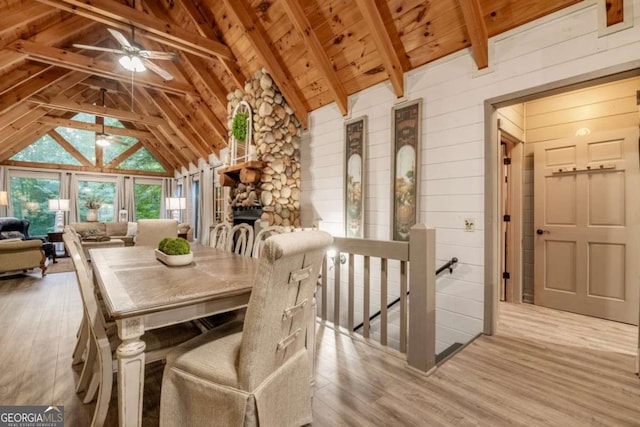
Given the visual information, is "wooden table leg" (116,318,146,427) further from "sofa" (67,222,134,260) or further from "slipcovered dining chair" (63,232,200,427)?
"sofa" (67,222,134,260)

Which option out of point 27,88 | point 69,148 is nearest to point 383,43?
point 27,88

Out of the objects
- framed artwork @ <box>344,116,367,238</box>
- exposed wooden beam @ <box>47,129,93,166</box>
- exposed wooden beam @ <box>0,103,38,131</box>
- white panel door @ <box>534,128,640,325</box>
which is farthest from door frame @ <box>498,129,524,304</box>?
exposed wooden beam @ <box>47,129,93,166</box>

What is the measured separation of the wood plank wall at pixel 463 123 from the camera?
223cm

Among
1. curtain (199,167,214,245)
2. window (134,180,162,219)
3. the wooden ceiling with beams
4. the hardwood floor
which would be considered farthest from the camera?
window (134,180,162,219)

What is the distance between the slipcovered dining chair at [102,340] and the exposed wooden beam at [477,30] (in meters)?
3.10

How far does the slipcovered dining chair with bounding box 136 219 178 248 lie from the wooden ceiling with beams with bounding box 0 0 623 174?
2.50 m

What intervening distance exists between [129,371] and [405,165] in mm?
2941

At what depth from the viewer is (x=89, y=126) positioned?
8.22 m

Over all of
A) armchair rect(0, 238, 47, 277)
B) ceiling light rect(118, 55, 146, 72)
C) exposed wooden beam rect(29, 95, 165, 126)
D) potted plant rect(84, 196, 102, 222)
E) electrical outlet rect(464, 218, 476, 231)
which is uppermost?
exposed wooden beam rect(29, 95, 165, 126)

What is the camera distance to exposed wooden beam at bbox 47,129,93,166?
27.6 ft

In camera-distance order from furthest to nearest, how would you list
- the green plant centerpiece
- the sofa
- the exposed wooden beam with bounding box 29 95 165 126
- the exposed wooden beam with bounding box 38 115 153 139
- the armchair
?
the exposed wooden beam with bounding box 38 115 153 139, the exposed wooden beam with bounding box 29 95 165 126, the sofa, the green plant centerpiece, the armchair

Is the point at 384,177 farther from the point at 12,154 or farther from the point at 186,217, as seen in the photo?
the point at 12,154

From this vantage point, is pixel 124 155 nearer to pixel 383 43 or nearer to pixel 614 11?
pixel 383 43

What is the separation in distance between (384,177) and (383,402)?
2.44 m
